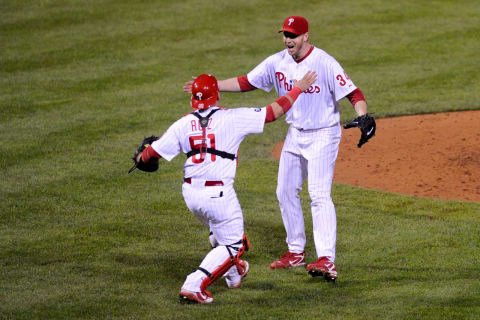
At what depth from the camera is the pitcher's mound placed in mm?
10156

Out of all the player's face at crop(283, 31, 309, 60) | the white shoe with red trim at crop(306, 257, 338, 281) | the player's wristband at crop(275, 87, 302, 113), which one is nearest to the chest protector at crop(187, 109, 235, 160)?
the player's wristband at crop(275, 87, 302, 113)

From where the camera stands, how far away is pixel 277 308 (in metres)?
6.42

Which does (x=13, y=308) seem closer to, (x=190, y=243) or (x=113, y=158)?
(x=190, y=243)

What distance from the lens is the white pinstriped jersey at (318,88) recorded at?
720 cm

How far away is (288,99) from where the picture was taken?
22.0 feet

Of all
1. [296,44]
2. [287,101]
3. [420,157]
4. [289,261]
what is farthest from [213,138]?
[420,157]

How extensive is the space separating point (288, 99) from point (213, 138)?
27.2 inches

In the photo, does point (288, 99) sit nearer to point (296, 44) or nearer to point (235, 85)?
point (296, 44)

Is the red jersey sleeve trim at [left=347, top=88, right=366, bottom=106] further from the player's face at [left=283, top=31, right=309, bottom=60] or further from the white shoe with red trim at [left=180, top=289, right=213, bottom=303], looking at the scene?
the white shoe with red trim at [left=180, top=289, right=213, bottom=303]

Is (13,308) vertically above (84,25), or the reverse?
(84,25)

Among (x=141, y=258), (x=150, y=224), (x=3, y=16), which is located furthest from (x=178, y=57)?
(x=141, y=258)

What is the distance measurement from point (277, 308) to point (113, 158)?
5255 millimetres

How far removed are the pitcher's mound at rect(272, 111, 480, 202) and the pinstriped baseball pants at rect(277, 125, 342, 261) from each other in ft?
9.20

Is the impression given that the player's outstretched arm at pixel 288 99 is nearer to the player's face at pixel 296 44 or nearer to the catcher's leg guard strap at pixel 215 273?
the player's face at pixel 296 44
